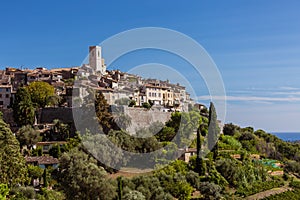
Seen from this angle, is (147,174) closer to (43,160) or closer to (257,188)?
(43,160)

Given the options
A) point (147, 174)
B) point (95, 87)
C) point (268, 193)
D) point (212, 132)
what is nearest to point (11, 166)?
point (147, 174)

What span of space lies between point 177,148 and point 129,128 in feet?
12.9

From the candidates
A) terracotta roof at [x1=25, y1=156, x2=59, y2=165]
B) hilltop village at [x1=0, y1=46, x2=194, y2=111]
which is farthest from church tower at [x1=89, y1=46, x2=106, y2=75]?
terracotta roof at [x1=25, y1=156, x2=59, y2=165]

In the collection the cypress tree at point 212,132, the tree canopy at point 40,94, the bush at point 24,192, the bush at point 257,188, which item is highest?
the tree canopy at point 40,94

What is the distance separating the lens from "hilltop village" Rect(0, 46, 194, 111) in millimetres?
37469

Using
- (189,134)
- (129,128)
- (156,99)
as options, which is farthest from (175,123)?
(156,99)

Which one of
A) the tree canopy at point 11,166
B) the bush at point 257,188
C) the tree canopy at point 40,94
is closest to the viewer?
the tree canopy at point 11,166

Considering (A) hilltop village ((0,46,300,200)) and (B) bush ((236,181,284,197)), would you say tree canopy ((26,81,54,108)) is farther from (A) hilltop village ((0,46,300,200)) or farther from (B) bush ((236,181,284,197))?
(B) bush ((236,181,284,197))

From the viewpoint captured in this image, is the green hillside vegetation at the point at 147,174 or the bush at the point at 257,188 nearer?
the green hillside vegetation at the point at 147,174

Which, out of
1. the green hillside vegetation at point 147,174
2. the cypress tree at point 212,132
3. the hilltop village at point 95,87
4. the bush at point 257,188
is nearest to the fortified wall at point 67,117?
the green hillside vegetation at point 147,174

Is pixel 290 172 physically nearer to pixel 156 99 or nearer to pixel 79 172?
pixel 156 99

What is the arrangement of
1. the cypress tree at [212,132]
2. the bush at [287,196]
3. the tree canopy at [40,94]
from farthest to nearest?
the tree canopy at [40,94] → the cypress tree at [212,132] → the bush at [287,196]

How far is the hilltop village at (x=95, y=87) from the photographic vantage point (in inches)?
1475

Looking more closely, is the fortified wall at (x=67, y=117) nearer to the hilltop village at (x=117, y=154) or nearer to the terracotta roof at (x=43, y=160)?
the hilltop village at (x=117, y=154)
